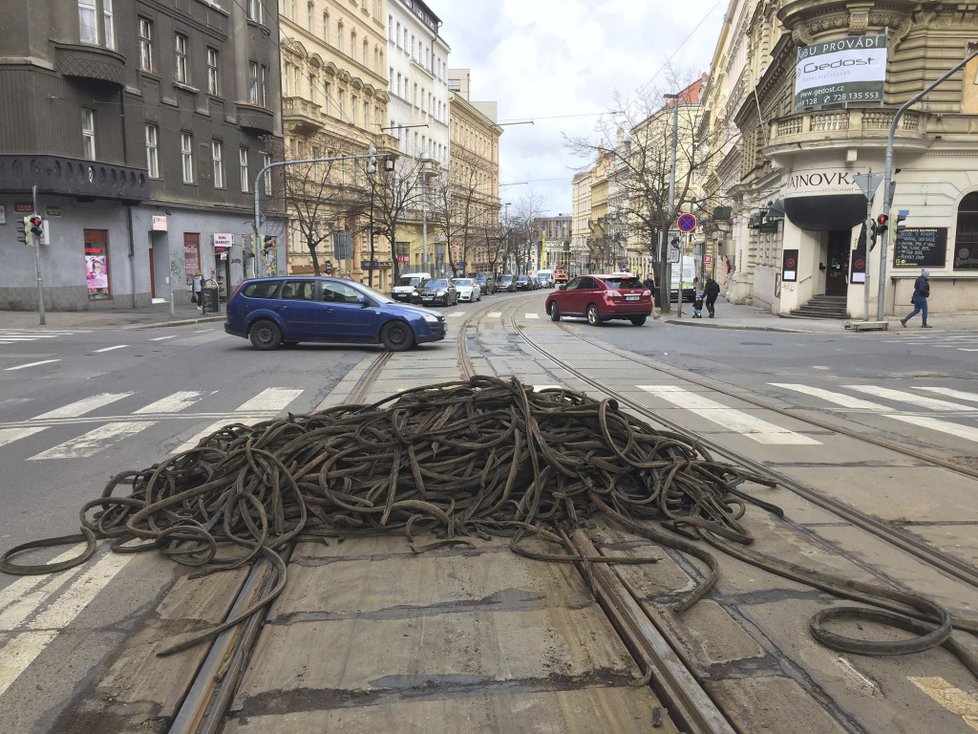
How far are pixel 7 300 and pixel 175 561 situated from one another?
27386mm

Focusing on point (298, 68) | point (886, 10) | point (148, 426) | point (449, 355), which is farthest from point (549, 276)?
point (148, 426)

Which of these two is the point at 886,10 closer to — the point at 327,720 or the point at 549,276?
the point at 327,720

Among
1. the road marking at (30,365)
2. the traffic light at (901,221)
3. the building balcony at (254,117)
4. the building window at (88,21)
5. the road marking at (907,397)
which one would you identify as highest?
the building window at (88,21)

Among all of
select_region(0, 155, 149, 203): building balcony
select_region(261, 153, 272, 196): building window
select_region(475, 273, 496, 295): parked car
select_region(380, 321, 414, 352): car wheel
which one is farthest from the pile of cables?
select_region(475, 273, 496, 295): parked car

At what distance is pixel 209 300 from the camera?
101 ft

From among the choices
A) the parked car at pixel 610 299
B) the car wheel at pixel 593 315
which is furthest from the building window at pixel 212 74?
the car wheel at pixel 593 315

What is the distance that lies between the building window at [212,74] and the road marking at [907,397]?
33.1 metres


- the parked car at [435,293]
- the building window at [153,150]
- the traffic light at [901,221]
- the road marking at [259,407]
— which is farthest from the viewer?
the parked car at [435,293]

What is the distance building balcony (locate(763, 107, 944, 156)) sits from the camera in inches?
1011

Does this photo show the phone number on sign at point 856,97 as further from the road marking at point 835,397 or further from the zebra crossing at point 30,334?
the zebra crossing at point 30,334

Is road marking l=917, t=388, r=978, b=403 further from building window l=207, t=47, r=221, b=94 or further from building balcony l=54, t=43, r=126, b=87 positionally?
building window l=207, t=47, r=221, b=94

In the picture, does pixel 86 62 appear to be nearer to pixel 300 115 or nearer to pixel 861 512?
pixel 300 115

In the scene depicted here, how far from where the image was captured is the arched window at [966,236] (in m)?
27.0

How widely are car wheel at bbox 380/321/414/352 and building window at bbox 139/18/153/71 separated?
21.6 metres
